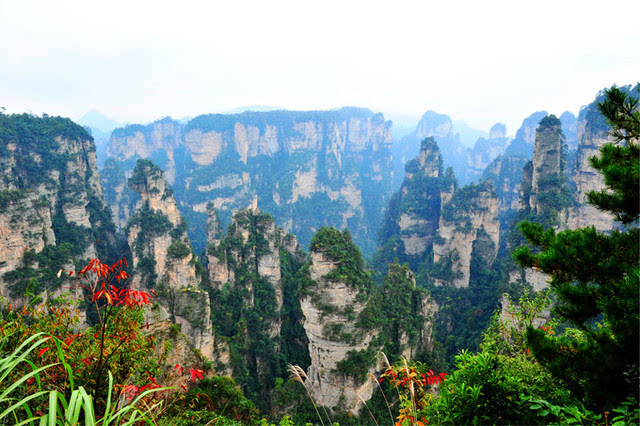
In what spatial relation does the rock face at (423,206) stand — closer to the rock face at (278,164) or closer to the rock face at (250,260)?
the rock face at (278,164)

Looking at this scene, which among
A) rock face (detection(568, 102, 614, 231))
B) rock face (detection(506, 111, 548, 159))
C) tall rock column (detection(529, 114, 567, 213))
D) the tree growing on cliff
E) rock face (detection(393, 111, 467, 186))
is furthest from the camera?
rock face (detection(393, 111, 467, 186))

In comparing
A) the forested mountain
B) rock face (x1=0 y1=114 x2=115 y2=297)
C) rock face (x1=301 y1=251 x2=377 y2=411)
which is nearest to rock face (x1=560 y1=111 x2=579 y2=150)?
the forested mountain

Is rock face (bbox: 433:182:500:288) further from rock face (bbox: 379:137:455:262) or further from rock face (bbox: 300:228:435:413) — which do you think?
rock face (bbox: 300:228:435:413)

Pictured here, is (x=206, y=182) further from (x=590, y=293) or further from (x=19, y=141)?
(x=590, y=293)

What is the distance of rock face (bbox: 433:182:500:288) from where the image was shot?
1251 inches

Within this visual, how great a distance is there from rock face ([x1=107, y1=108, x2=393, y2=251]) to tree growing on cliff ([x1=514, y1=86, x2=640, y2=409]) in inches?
2299

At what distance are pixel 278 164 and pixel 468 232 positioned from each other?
191 feet

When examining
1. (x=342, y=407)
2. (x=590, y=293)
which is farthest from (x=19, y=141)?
(x=590, y=293)

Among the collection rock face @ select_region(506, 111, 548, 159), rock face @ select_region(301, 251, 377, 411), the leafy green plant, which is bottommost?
rock face @ select_region(301, 251, 377, 411)

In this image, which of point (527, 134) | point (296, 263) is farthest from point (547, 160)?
point (527, 134)

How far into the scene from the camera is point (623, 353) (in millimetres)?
3514

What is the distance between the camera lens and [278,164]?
270 ft

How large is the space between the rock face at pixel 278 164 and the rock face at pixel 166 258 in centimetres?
2913

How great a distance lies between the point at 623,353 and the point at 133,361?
5.52 m
